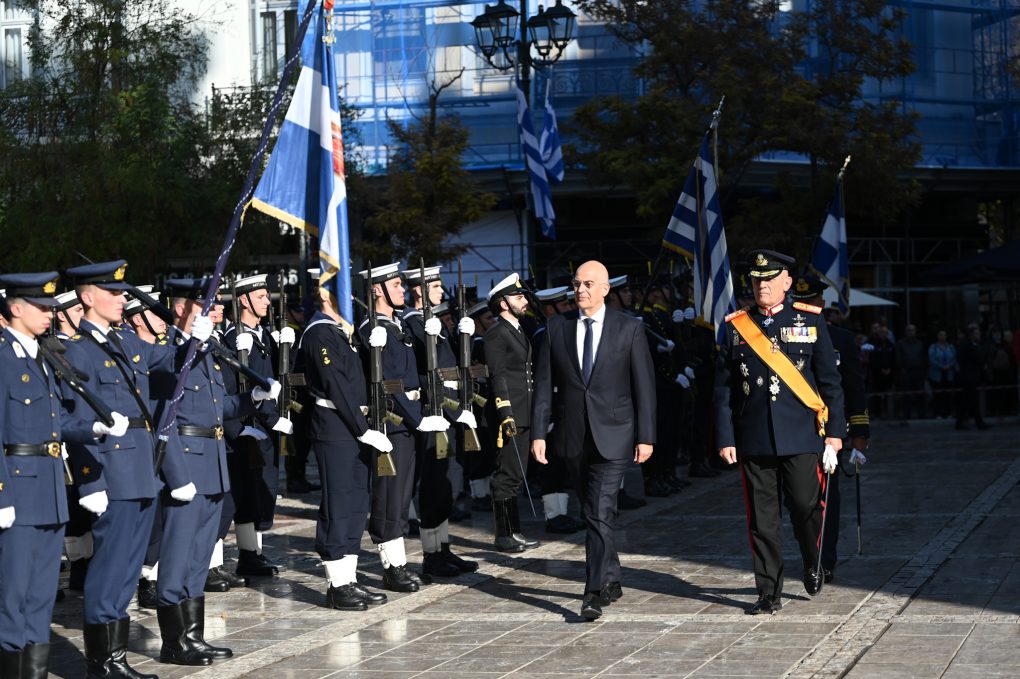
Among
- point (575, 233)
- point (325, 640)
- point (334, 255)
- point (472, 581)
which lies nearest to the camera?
point (325, 640)

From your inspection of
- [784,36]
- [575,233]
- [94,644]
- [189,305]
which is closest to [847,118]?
[784,36]

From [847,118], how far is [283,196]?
57.0 feet

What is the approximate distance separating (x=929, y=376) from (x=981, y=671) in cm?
1822

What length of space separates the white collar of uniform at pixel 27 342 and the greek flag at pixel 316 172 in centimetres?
240

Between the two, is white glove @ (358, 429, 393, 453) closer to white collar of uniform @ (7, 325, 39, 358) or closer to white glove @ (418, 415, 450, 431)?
white glove @ (418, 415, 450, 431)

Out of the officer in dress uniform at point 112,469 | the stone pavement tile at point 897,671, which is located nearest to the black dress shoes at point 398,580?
the officer in dress uniform at point 112,469

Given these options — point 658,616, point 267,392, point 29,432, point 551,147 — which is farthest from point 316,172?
point 551,147

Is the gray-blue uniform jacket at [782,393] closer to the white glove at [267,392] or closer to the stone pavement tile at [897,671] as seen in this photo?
the stone pavement tile at [897,671]

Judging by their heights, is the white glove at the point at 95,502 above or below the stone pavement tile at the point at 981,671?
above

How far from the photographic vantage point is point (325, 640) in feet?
28.8

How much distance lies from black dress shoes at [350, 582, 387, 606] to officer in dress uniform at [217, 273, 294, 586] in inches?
50.5

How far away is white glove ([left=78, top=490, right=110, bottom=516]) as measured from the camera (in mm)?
7457

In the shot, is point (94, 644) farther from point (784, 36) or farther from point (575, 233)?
point (575, 233)

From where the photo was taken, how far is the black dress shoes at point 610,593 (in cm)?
921
